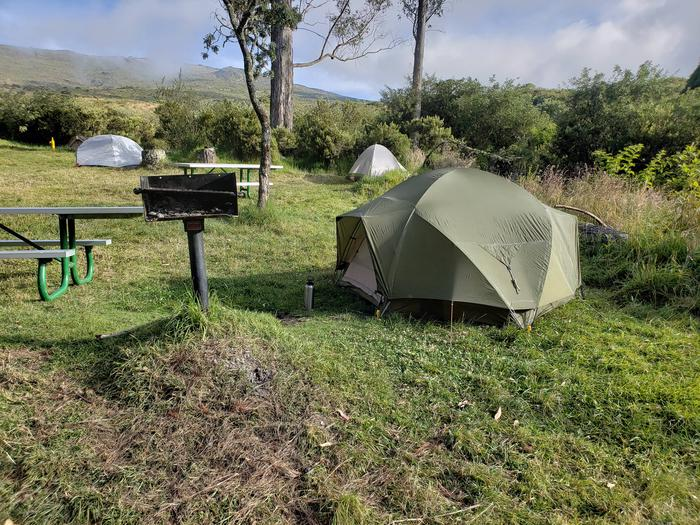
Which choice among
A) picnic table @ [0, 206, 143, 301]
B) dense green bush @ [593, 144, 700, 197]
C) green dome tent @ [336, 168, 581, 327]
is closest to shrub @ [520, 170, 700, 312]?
dense green bush @ [593, 144, 700, 197]

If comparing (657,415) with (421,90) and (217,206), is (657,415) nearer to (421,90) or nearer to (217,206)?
(217,206)

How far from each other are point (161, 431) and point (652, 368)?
3.57 m

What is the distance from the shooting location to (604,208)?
727 cm

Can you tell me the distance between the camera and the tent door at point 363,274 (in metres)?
4.79

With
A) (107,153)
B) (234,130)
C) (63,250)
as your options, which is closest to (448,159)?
(234,130)

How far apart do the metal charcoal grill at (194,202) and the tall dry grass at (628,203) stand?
5631 mm

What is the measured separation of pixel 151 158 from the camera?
1323cm

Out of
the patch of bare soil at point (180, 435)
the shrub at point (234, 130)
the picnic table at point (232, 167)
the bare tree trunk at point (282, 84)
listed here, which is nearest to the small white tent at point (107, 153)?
the shrub at point (234, 130)

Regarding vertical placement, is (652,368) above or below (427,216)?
below

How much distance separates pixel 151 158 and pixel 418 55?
1301 cm

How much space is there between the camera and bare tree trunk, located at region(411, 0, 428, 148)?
1928 centimetres

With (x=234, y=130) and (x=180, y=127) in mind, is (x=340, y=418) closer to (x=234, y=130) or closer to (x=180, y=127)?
(x=234, y=130)

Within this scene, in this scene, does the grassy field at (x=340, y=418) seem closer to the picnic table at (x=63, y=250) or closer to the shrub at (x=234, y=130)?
the picnic table at (x=63, y=250)

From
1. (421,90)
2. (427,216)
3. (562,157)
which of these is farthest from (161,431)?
(421,90)
